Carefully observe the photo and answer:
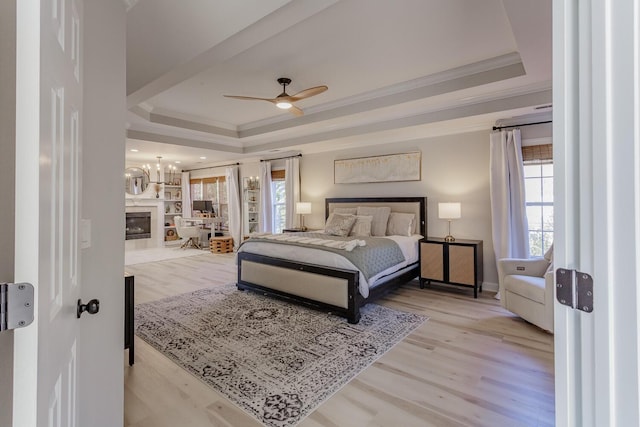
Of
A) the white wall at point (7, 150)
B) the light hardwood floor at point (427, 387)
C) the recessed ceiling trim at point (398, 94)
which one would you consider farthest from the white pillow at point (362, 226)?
the white wall at point (7, 150)

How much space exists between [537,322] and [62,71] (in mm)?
3843

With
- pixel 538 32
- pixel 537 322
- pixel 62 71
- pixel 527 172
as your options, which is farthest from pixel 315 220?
pixel 62 71

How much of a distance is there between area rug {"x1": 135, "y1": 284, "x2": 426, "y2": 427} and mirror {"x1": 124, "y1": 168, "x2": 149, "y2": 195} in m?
5.91

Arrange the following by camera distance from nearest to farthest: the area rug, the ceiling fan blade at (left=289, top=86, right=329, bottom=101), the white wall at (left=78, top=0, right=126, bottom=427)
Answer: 1. the white wall at (left=78, top=0, right=126, bottom=427)
2. the area rug
3. the ceiling fan blade at (left=289, top=86, right=329, bottom=101)

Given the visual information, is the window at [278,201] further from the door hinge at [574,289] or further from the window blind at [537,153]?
the door hinge at [574,289]

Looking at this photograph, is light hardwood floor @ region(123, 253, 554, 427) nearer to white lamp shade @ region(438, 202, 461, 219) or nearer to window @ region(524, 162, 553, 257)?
window @ region(524, 162, 553, 257)

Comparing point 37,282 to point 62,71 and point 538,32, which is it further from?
point 538,32

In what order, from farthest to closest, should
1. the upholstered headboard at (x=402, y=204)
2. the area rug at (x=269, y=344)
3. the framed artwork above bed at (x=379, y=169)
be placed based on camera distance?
1. the framed artwork above bed at (x=379, y=169)
2. the upholstered headboard at (x=402, y=204)
3. the area rug at (x=269, y=344)

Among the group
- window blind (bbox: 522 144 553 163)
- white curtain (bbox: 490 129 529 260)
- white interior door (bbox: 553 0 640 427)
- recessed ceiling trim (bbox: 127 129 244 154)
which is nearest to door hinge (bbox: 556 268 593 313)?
white interior door (bbox: 553 0 640 427)

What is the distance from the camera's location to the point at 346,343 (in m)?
2.84

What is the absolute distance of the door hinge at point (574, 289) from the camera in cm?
69

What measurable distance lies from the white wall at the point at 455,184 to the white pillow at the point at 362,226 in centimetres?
67

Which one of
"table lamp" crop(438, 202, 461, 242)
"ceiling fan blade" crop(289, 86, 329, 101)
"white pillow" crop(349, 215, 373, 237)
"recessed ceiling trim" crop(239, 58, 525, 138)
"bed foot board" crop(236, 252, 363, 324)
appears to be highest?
"recessed ceiling trim" crop(239, 58, 525, 138)

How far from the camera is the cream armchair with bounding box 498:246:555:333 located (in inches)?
113
